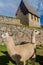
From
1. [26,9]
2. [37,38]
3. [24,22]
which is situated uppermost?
[26,9]

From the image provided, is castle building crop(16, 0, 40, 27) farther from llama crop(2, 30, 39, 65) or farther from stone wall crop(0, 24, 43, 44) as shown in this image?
llama crop(2, 30, 39, 65)

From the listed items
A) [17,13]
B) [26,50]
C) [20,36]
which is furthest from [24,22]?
[26,50]

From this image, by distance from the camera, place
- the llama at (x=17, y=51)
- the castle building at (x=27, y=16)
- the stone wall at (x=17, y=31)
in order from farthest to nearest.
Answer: the castle building at (x=27, y=16)
the stone wall at (x=17, y=31)
the llama at (x=17, y=51)

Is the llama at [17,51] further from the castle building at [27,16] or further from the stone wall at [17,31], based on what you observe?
the castle building at [27,16]

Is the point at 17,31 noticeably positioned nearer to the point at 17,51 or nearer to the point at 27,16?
the point at 27,16

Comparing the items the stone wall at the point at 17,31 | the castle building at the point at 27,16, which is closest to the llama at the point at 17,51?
the stone wall at the point at 17,31

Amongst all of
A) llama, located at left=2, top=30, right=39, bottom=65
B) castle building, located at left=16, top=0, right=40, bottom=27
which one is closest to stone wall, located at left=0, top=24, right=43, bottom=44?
castle building, located at left=16, top=0, right=40, bottom=27

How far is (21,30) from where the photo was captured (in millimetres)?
29953

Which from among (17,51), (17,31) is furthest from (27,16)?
(17,51)

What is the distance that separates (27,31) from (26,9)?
16.4 m

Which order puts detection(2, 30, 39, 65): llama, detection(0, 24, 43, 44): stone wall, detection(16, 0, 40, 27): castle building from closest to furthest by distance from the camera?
detection(2, 30, 39, 65): llama → detection(0, 24, 43, 44): stone wall → detection(16, 0, 40, 27): castle building

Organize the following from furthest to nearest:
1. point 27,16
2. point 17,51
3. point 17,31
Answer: point 27,16, point 17,31, point 17,51

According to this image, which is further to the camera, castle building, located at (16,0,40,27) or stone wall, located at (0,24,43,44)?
castle building, located at (16,0,40,27)

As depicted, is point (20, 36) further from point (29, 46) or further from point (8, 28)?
point (29, 46)
